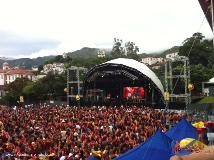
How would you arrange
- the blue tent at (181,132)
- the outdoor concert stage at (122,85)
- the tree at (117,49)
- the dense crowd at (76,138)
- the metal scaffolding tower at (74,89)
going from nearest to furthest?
the blue tent at (181,132) < the dense crowd at (76,138) < the outdoor concert stage at (122,85) < the metal scaffolding tower at (74,89) < the tree at (117,49)

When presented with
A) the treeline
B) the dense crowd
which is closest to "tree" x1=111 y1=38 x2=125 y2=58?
the treeline

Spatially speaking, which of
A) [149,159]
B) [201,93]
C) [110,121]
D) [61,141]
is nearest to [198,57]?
[201,93]

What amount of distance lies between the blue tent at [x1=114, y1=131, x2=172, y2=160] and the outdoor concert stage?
130 feet

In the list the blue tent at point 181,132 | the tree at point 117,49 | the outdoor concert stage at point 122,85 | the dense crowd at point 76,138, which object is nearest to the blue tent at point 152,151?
the blue tent at point 181,132

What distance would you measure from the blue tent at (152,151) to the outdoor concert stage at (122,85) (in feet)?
130

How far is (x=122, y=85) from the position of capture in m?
51.5

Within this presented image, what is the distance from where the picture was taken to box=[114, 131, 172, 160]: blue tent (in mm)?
5595

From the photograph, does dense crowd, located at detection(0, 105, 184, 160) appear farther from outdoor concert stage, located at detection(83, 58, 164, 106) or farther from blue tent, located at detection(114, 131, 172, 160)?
outdoor concert stage, located at detection(83, 58, 164, 106)

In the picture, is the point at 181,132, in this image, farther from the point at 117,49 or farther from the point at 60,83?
the point at 117,49

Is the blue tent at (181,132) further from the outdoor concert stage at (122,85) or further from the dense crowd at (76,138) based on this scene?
the outdoor concert stage at (122,85)

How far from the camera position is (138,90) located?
50406mm

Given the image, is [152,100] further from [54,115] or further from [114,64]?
[54,115]

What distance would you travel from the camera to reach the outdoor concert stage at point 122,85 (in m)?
47.6

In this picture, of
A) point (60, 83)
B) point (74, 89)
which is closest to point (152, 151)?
point (74, 89)
